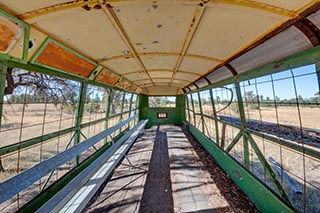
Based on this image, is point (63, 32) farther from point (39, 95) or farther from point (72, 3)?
point (39, 95)

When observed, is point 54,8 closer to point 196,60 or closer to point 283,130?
point 196,60

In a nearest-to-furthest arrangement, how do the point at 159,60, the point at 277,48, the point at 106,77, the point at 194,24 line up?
the point at 194,24
the point at 277,48
the point at 159,60
the point at 106,77

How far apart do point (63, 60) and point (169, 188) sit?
2.52 meters

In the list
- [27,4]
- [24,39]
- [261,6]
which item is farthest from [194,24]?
[24,39]

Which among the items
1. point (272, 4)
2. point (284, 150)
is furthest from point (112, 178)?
point (272, 4)

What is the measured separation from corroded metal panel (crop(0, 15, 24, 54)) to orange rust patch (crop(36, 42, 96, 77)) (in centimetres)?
39

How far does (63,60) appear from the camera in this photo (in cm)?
219

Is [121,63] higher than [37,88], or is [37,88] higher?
[121,63]

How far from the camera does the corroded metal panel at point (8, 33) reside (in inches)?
50.2

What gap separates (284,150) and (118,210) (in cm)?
225

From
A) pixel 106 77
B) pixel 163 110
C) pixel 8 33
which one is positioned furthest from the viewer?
pixel 163 110

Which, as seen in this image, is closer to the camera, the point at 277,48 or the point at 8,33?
the point at 8,33

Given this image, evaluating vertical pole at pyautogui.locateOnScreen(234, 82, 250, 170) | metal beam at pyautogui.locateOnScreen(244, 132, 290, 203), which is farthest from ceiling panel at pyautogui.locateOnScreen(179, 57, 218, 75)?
metal beam at pyautogui.locateOnScreen(244, 132, 290, 203)

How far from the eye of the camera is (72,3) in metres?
1.20
